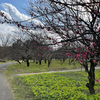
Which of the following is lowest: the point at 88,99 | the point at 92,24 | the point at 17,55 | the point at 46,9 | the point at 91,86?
the point at 88,99

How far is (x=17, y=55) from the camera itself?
79.2 ft

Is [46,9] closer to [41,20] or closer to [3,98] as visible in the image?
[41,20]

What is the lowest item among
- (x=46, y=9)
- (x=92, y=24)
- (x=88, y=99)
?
(x=88, y=99)

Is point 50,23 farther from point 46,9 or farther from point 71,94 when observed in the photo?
point 71,94

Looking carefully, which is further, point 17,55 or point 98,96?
point 17,55

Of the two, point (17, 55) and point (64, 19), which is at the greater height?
point (64, 19)

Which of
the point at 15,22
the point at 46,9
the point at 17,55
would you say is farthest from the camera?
the point at 17,55

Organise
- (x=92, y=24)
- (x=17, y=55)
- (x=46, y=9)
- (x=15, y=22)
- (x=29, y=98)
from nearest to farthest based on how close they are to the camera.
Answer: (x=15, y=22)
(x=46, y=9)
(x=92, y=24)
(x=29, y=98)
(x=17, y=55)

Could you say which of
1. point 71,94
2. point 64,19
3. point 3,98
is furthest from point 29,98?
point 64,19

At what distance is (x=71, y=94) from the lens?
18.1 ft

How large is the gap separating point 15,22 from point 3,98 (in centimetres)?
375

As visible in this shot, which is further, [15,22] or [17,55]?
[17,55]

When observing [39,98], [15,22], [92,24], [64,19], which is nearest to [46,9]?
[64,19]

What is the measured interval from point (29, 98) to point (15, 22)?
372 centimetres
